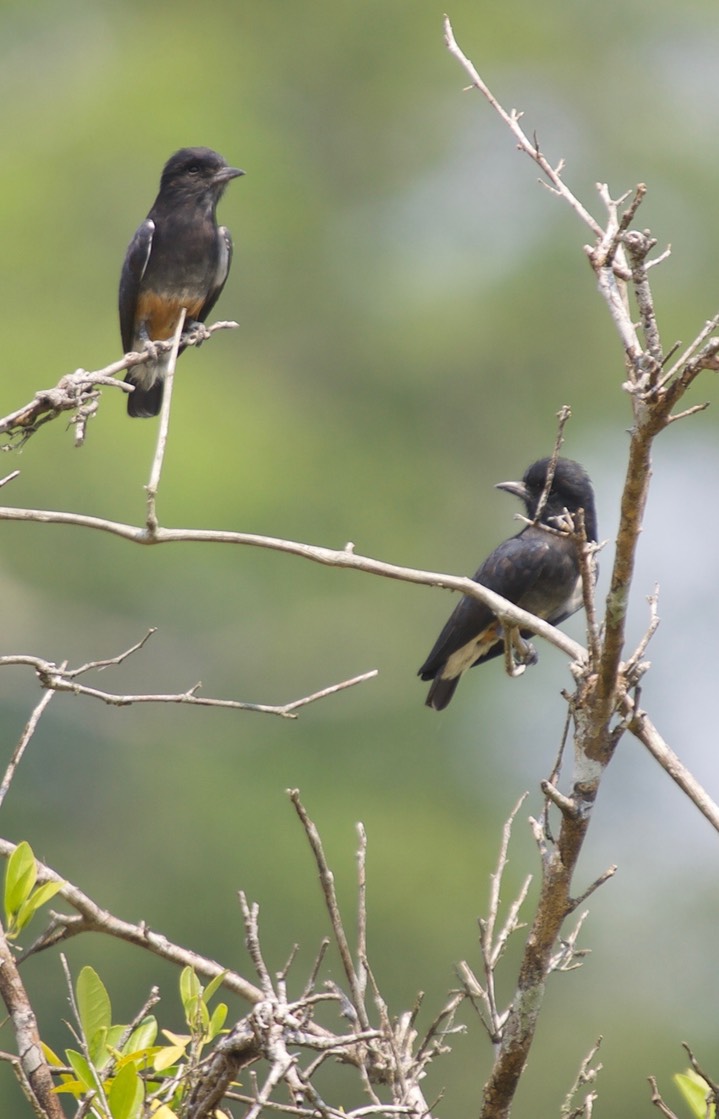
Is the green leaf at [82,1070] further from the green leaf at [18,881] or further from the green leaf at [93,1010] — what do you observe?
the green leaf at [18,881]

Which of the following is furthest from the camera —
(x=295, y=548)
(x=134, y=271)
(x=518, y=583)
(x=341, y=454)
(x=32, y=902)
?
(x=341, y=454)

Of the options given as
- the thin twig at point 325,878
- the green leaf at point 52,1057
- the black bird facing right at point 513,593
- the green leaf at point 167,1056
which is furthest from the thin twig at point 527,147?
the black bird facing right at point 513,593

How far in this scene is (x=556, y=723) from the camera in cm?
1550

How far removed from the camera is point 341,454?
16766mm

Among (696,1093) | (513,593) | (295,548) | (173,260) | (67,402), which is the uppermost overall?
(173,260)

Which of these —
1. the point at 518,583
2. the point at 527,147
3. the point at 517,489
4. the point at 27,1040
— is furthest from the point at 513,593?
the point at 27,1040

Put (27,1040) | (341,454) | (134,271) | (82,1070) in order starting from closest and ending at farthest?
(27,1040) < (82,1070) < (134,271) < (341,454)

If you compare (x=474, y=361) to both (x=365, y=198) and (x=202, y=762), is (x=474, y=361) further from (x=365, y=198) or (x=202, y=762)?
(x=202, y=762)

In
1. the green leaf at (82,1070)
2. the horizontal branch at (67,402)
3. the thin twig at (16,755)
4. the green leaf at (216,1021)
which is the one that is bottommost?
the green leaf at (82,1070)

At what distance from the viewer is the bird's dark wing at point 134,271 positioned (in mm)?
6126

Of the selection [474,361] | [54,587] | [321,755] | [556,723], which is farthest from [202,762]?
[474,361]

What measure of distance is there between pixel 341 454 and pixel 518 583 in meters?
11.5

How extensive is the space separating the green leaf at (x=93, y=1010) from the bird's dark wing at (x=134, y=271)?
423 cm

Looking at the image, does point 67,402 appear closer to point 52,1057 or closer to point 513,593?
point 52,1057
